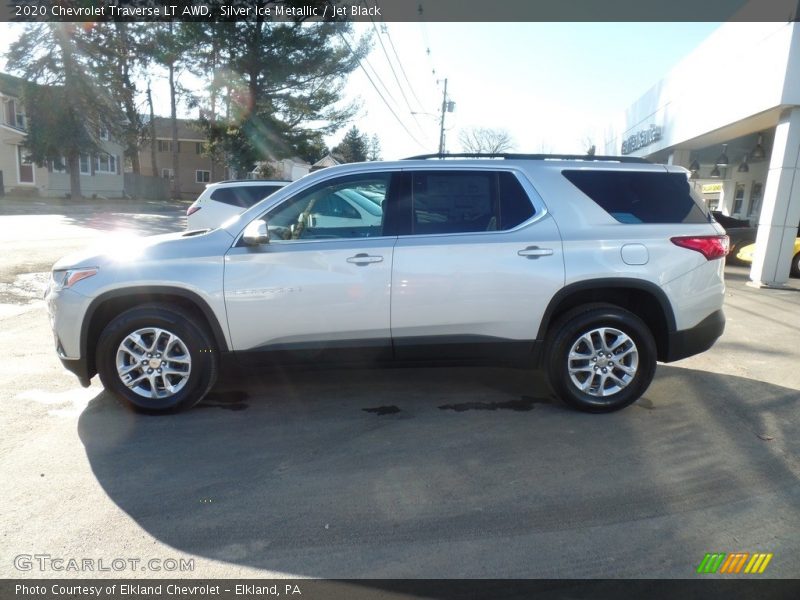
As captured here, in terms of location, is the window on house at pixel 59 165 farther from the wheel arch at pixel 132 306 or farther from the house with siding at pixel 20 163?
the wheel arch at pixel 132 306

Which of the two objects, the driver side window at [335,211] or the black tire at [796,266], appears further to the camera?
the black tire at [796,266]

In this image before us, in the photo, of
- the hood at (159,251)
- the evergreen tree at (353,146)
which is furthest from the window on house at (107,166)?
the hood at (159,251)

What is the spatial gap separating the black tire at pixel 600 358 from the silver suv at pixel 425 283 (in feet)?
0.04

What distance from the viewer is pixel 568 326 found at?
4.45 metres

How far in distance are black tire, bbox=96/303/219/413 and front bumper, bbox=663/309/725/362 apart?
360 cm

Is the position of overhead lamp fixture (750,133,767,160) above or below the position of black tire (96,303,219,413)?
above

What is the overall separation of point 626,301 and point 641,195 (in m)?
0.86

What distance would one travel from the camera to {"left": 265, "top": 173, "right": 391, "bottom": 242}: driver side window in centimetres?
441

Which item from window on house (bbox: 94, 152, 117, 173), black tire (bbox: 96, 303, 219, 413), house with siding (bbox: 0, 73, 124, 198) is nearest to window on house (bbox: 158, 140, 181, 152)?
window on house (bbox: 94, 152, 117, 173)

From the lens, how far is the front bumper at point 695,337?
14.9ft

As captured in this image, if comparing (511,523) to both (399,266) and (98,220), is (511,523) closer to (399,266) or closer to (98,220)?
(399,266)

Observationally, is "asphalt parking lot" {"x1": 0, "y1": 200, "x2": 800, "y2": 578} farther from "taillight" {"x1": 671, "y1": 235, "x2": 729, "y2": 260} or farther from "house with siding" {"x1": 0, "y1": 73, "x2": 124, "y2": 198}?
"house with siding" {"x1": 0, "y1": 73, "x2": 124, "y2": 198}

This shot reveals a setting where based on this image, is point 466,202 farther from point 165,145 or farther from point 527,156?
point 165,145

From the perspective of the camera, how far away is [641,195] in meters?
4.59
